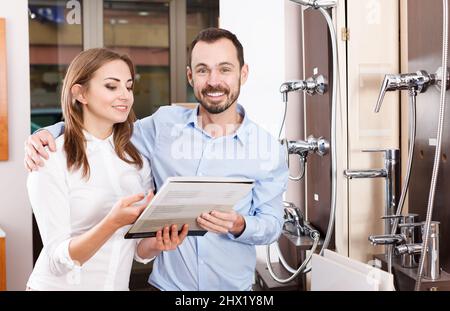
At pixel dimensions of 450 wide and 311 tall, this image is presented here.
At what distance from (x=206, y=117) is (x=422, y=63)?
424mm

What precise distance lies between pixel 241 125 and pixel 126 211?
0.87ft

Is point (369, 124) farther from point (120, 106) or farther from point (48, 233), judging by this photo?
point (48, 233)

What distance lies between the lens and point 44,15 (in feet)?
3.02

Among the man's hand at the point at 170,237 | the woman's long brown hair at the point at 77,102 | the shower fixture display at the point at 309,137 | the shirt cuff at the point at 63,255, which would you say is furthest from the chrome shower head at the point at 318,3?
the shirt cuff at the point at 63,255

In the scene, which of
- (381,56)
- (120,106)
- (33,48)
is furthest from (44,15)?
(381,56)

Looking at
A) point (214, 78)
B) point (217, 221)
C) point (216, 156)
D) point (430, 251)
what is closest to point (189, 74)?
point (214, 78)

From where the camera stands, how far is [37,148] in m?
0.85

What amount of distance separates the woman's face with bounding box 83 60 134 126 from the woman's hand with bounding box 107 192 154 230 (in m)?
0.16

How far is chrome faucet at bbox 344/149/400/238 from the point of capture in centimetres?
105

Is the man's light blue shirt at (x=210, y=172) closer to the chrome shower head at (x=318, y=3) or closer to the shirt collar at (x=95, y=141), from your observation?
the shirt collar at (x=95, y=141)

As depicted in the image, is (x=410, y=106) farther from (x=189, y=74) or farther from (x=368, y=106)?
(x=189, y=74)

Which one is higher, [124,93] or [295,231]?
[124,93]

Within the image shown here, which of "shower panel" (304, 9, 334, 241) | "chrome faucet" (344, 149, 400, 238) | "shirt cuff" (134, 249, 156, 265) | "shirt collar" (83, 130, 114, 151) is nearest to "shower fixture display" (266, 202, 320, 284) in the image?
"shower panel" (304, 9, 334, 241)

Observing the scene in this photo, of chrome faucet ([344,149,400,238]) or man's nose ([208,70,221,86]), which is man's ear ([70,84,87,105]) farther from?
chrome faucet ([344,149,400,238])
